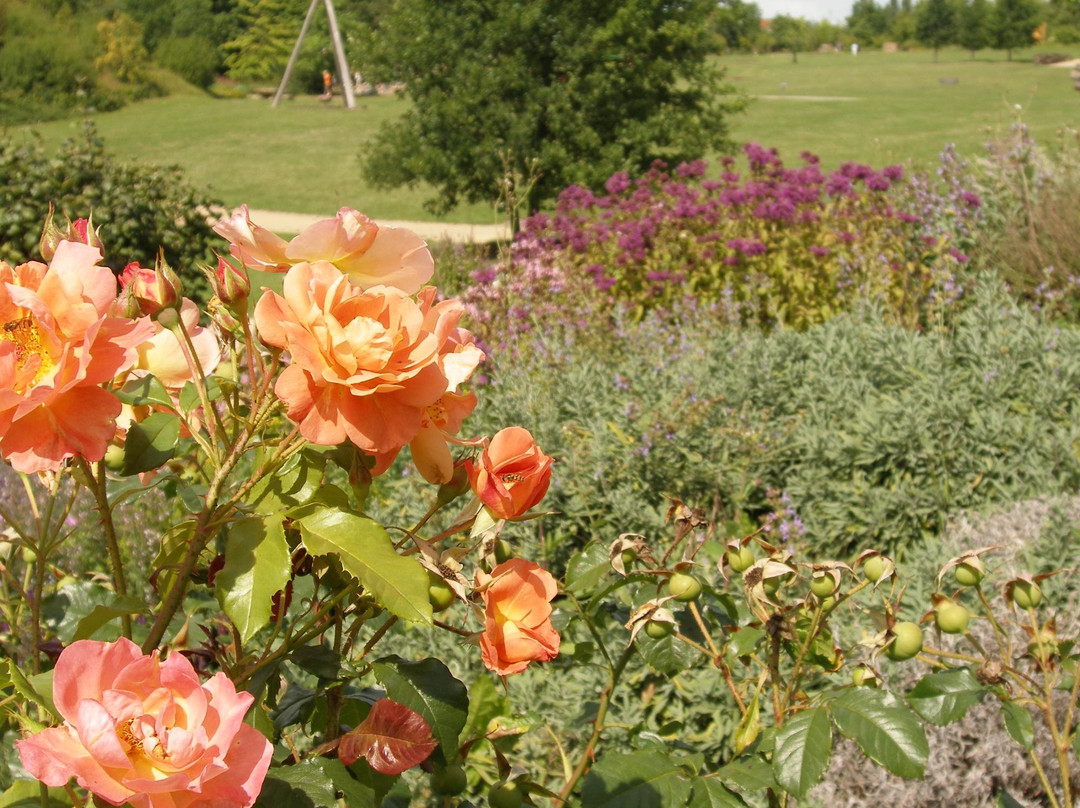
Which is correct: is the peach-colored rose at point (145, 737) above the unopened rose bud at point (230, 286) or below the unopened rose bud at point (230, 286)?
below

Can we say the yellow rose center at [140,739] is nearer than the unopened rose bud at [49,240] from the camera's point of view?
Yes

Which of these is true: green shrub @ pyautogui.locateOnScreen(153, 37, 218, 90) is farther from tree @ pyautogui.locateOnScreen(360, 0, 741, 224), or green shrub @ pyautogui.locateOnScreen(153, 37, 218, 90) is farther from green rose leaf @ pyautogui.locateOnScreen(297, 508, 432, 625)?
green rose leaf @ pyautogui.locateOnScreen(297, 508, 432, 625)

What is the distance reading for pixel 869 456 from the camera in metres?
2.73

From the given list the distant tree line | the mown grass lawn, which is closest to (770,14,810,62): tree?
the distant tree line

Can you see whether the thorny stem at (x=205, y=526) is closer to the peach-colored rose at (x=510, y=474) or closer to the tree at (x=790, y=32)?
the peach-colored rose at (x=510, y=474)

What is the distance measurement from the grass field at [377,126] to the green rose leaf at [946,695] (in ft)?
34.1

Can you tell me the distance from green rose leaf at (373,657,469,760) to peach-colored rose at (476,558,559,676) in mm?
61

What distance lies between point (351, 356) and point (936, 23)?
69479 millimetres

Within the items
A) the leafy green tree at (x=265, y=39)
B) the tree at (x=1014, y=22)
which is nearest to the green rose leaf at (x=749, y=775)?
the leafy green tree at (x=265, y=39)

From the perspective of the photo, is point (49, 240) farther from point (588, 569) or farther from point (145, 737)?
point (588, 569)

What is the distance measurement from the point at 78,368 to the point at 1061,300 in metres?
5.30

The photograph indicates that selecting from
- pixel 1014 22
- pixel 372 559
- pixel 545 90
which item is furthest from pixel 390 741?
pixel 1014 22

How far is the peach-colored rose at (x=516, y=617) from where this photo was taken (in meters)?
0.67

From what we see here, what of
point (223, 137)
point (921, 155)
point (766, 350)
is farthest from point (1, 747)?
point (223, 137)
